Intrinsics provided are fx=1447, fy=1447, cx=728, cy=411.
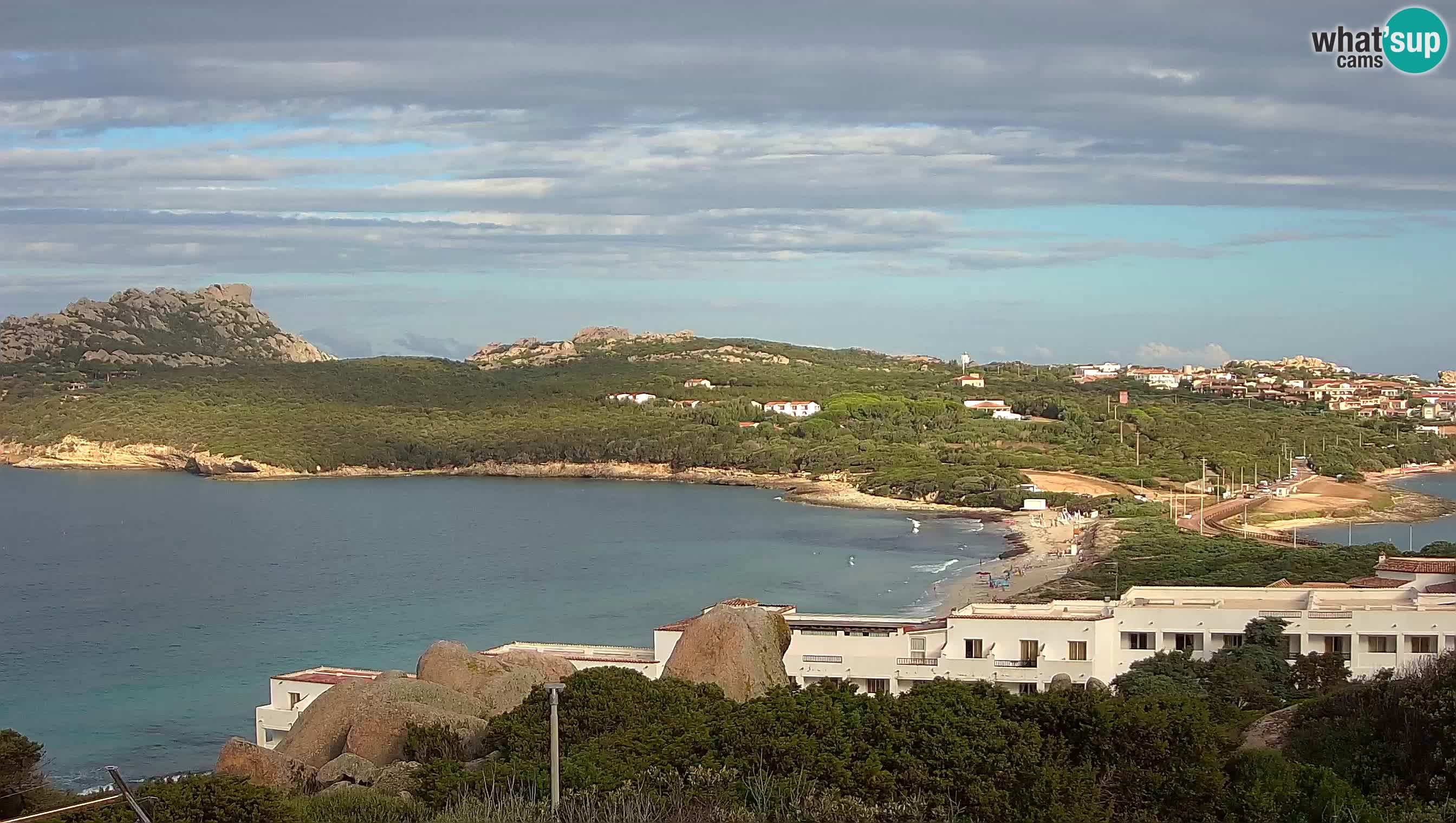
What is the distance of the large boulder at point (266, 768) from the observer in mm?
11570

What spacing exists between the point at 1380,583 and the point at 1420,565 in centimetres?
76

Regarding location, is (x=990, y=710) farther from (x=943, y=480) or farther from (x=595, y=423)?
(x=595, y=423)

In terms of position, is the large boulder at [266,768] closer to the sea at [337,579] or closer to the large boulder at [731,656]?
the large boulder at [731,656]

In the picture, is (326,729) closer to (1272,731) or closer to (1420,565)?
(1272,731)

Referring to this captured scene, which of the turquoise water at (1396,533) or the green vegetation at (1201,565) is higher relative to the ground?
the green vegetation at (1201,565)

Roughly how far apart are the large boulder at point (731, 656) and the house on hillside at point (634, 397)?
72847mm

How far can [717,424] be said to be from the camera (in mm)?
81750

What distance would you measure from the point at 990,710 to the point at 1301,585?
1456cm

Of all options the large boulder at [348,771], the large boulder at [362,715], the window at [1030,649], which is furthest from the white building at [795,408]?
the large boulder at [348,771]

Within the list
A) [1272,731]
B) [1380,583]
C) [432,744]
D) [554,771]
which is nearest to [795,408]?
[1380,583]

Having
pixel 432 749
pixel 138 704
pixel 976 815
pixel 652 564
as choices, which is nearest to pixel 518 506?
pixel 652 564

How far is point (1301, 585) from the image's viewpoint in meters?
23.4

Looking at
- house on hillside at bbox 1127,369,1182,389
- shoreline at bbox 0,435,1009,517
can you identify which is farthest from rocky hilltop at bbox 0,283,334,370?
house on hillside at bbox 1127,369,1182,389

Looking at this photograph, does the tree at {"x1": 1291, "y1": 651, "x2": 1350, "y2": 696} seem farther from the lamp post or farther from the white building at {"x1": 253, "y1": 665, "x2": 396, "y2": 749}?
the white building at {"x1": 253, "y1": 665, "x2": 396, "y2": 749}
